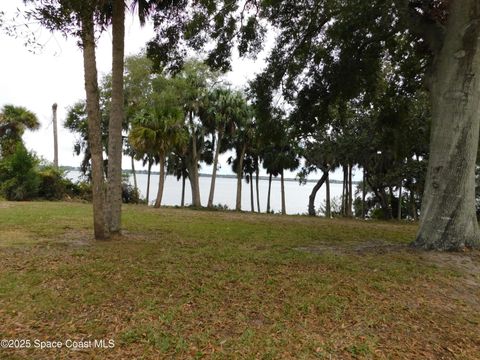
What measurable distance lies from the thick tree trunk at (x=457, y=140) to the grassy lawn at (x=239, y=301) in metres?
0.56

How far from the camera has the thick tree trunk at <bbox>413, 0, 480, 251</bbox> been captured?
245 inches

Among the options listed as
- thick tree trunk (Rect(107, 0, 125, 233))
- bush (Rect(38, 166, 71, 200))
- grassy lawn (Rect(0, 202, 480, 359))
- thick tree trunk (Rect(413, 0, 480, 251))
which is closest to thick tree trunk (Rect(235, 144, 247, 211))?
bush (Rect(38, 166, 71, 200))

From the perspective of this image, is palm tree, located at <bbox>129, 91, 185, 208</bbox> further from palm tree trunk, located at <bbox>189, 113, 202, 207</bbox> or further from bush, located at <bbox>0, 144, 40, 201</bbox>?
bush, located at <bbox>0, 144, 40, 201</bbox>

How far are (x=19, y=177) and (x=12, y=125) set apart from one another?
5.66 m

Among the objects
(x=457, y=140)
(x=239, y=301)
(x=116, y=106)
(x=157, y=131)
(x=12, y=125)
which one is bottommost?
(x=239, y=301)

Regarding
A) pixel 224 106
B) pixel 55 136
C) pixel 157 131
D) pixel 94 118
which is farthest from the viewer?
pixel 55 136

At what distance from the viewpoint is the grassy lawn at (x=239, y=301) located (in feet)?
10.6

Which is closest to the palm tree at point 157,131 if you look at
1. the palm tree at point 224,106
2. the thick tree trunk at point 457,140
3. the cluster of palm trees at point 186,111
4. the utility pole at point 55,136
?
the cluster of palm trees at point 186,111

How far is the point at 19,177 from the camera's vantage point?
65.1 feet

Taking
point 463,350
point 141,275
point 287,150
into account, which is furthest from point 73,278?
point 287,150

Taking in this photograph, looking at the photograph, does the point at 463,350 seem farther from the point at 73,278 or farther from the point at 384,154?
the point at 384,154

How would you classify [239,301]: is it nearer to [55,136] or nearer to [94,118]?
[94,118]

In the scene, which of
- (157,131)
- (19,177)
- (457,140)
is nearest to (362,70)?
(457,140)

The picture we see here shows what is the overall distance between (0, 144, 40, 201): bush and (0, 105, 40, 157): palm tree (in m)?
3.29
